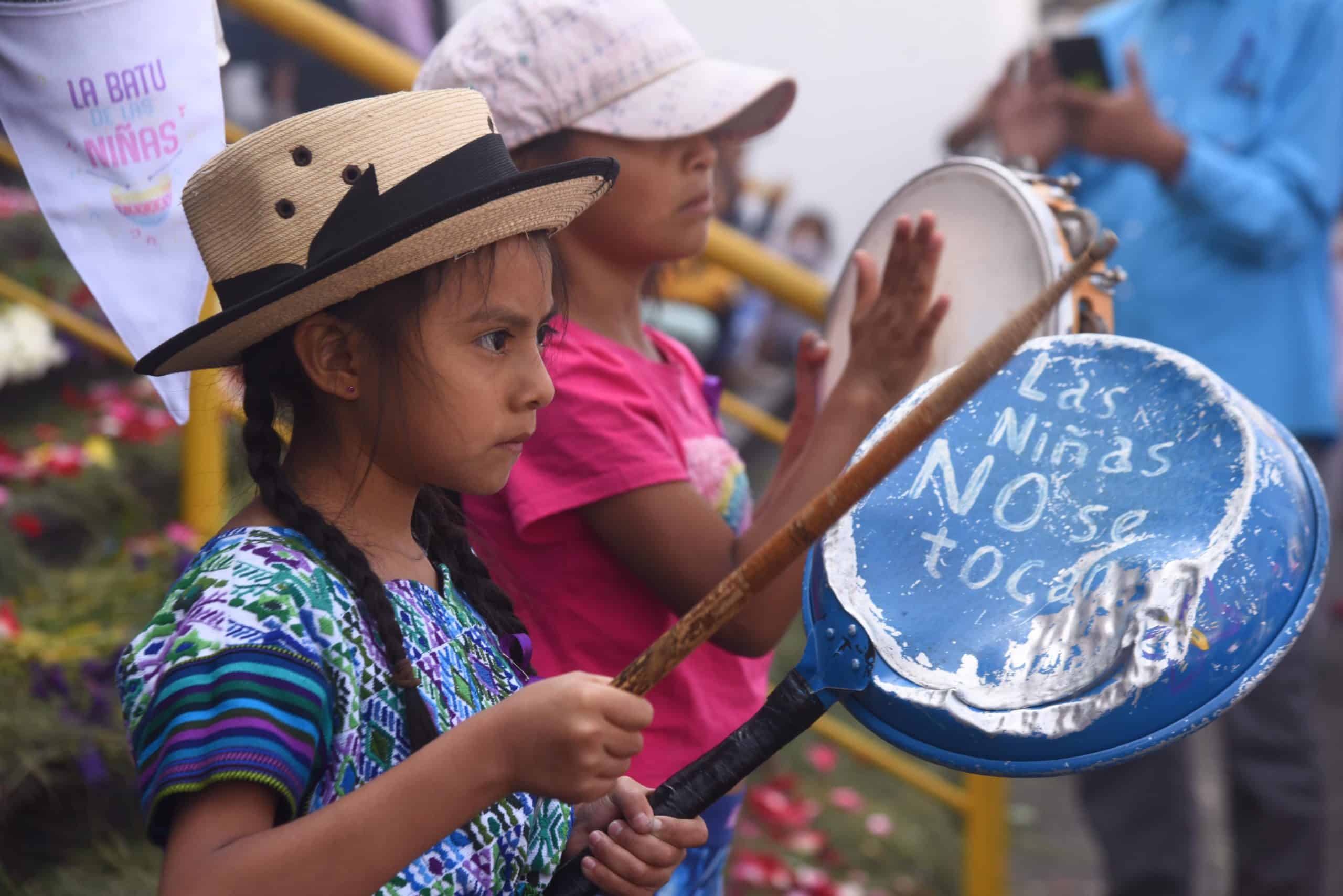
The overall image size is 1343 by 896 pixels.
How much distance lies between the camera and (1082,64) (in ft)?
8.87

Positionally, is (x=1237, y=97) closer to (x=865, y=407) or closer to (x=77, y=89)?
(x=865, y=407)

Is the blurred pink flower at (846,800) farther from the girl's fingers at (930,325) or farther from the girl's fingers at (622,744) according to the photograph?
the girl's fingers at (622,744)

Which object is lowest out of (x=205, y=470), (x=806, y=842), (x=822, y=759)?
(x=822, y=759)

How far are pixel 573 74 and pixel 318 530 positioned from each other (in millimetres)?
727

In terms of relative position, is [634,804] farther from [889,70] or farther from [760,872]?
[889,70]

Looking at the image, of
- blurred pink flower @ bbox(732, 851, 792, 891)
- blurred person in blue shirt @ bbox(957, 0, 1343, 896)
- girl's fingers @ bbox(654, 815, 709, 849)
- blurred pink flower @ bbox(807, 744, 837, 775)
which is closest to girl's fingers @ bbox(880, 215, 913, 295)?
girl's fingers @ bbox(654, 815, 709, 849)

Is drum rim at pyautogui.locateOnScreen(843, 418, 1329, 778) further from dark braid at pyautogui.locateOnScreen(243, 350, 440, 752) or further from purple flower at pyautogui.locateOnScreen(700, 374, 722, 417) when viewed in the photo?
purple flower at pyautogui.locateOnScreen(700, 374, 722, 417)

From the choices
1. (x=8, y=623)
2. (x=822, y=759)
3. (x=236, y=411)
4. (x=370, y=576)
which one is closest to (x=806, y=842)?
(x=822, y=759)

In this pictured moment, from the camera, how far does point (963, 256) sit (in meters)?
1.72

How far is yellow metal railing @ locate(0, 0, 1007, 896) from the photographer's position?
2275 mm

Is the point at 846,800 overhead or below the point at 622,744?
below

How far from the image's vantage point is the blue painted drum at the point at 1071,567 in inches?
43.8

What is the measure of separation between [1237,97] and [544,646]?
6.34 ft

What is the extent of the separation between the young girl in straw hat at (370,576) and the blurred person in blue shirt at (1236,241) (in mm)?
1729
